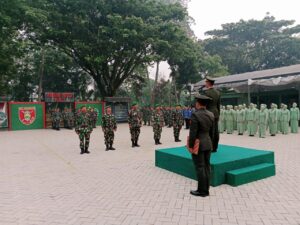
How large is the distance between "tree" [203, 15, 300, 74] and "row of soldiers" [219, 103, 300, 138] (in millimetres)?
25336

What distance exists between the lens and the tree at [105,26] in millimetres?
21578

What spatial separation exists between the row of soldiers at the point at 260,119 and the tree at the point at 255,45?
25.3m

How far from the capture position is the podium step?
580 centimetres

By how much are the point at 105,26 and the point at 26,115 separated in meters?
8.71

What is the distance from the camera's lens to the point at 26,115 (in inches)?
840

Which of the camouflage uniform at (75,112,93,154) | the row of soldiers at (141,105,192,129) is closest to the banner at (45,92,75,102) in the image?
the row of soldiers at (141,105,192,129)

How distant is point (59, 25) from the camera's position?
75.7 ft

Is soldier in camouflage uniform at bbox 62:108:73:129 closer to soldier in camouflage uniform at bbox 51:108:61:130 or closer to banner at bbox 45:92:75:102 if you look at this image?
soldier in camouflage uniform at bbox 51:108:61:130

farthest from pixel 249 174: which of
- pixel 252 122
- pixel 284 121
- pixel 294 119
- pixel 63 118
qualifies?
pixel 63 118

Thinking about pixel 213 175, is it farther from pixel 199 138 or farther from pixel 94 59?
pixel 94 59

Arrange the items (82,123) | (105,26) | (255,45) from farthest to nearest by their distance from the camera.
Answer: (255,45) → (105,26) → (82,123)

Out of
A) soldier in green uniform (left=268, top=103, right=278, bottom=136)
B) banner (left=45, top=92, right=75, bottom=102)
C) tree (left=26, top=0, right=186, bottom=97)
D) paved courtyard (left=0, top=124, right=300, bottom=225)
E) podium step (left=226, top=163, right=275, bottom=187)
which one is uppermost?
tree (left=26, top=0, right=186, bottom=97)

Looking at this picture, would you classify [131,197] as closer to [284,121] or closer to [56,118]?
[284,121]

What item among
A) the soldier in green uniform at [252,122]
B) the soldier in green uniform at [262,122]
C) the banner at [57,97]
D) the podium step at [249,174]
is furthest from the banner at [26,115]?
the podium step at [249,174]
